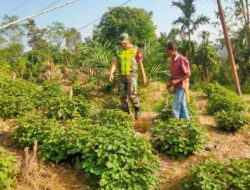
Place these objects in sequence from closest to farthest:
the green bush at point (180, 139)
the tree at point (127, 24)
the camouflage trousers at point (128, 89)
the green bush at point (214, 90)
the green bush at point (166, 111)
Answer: the green bush at point (180, 139), the green bush at point (166, 111), the camouflage trousers at point (128, 89), the green bush at point (214, 90), the tree at point (127, 24)

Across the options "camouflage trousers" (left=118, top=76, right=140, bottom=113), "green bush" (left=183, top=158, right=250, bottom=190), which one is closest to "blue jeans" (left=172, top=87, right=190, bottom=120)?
"camouflage trousers" (left=118, top=76, right=140, bottom=113)

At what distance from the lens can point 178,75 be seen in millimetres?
6559

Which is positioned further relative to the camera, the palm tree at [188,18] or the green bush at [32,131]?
the palm tree at [188,18]

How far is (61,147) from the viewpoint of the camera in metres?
5.02

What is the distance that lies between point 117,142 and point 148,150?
0.41 m

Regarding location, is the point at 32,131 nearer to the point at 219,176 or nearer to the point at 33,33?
the point at 219,176

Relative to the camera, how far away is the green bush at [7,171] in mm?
3938

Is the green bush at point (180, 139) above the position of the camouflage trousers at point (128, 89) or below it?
below

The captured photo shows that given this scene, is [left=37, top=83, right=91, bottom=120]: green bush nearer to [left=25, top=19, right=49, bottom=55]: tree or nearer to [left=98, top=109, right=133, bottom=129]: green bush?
[left=98, top=109, right=133, bottom=129]: green bush

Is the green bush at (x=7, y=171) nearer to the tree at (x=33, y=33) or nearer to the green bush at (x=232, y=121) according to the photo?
the green bush at (x=232, y=121)

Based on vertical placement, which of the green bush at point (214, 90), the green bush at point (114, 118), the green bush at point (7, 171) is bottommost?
the green bush at point (7, 171)

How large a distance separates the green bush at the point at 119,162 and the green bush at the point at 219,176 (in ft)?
1.64

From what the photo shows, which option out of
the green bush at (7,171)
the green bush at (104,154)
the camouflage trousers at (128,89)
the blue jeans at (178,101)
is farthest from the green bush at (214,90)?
the green bush at (7,171)

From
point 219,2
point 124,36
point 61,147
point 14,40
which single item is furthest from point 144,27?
point 61,147
